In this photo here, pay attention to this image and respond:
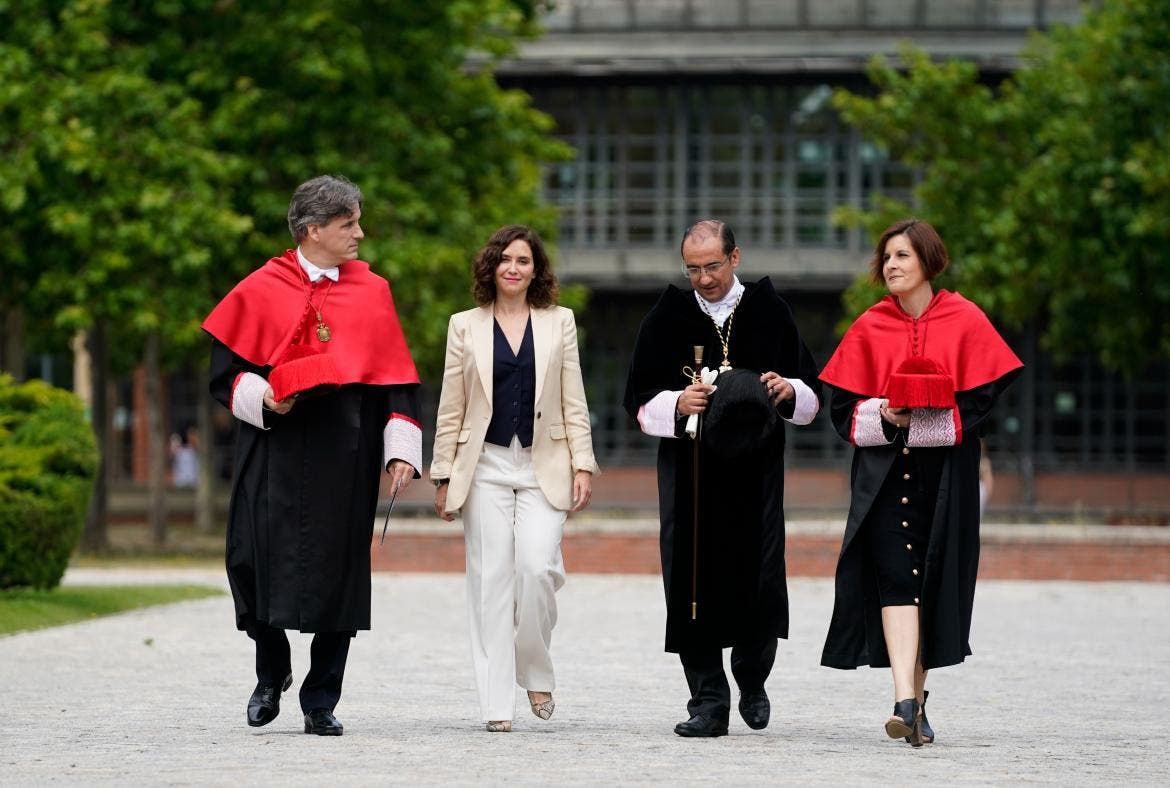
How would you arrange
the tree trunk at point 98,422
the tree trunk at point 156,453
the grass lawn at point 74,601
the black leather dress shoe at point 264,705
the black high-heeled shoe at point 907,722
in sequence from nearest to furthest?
the black high-heeled shoe at point 907,722 → the black leather dress shoe at point 264,705 → the grass lawn at point 74,601 → the tree trunk at point 98,422 → the tree trunk at point 156,453

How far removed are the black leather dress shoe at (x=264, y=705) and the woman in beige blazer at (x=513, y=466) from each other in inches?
34.0

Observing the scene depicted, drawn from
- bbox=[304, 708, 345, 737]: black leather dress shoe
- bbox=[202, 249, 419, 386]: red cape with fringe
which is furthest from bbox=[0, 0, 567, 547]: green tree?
bbox=[304, 708, 345, 737]: black leather dress shoe

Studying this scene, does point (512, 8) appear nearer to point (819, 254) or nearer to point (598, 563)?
point (598, 563)

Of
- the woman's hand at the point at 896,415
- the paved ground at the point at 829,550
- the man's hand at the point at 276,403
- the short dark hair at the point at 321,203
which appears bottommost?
the paved ground at the point at 829,550

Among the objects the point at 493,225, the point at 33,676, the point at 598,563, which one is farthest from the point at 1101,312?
the point at 33,676

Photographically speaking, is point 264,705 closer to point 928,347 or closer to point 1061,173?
point 928,347

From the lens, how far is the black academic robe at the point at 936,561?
9.80 metres

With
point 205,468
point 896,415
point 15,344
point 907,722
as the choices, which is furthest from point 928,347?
point 205,468

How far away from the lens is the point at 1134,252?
31.1 metres

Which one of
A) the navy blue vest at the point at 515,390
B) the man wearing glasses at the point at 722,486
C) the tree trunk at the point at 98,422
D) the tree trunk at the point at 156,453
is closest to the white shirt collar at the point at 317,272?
the navy blue vest at the point at 515,390

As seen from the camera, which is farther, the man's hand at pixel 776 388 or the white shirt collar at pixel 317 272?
the white shirt collar at pixel 317 272

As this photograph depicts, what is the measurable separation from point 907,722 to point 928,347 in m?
1.56

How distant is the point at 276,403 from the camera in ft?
31.9

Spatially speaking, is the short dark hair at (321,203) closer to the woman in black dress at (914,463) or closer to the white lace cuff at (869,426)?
the woman in black dress at (914,463)
